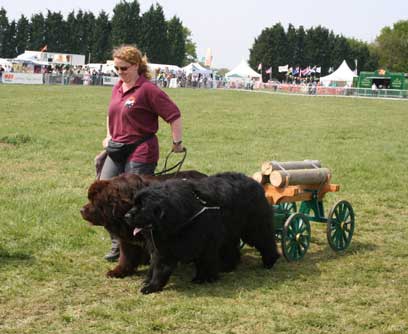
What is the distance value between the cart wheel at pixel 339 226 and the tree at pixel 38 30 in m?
96.1

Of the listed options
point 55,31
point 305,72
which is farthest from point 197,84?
point 55,31

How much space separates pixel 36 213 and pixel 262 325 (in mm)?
4285

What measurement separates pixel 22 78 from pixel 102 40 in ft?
178

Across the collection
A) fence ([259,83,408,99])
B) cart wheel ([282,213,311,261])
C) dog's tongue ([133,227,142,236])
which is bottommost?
cart wheel ([282,213,311,261])

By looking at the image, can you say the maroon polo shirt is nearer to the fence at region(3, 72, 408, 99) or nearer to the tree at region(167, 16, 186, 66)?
the fence at region(3, 72, 408, 99)

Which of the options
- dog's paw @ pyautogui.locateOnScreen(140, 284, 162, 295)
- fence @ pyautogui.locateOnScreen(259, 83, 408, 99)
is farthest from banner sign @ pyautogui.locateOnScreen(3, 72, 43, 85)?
dog's paw @ pyautogui.locateOnScreen(140, 284, 162, 295)

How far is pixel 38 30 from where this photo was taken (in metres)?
98.4

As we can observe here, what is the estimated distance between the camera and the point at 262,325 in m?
4.80

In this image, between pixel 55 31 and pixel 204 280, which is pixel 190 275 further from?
pixel 55 31

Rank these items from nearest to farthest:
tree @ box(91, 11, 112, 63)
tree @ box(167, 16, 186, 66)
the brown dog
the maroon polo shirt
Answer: the brown dog < the maroon polo shirt < tree @ box(91, 11, 112, 63) < tree @ box(167, 16, 186, 66)

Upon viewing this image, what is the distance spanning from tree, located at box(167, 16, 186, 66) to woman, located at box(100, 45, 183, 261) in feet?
331

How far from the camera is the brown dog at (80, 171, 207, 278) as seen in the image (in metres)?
5.54

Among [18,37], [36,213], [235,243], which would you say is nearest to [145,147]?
[235,243]

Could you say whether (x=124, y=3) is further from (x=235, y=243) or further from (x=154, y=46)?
(x=235, y=243)
